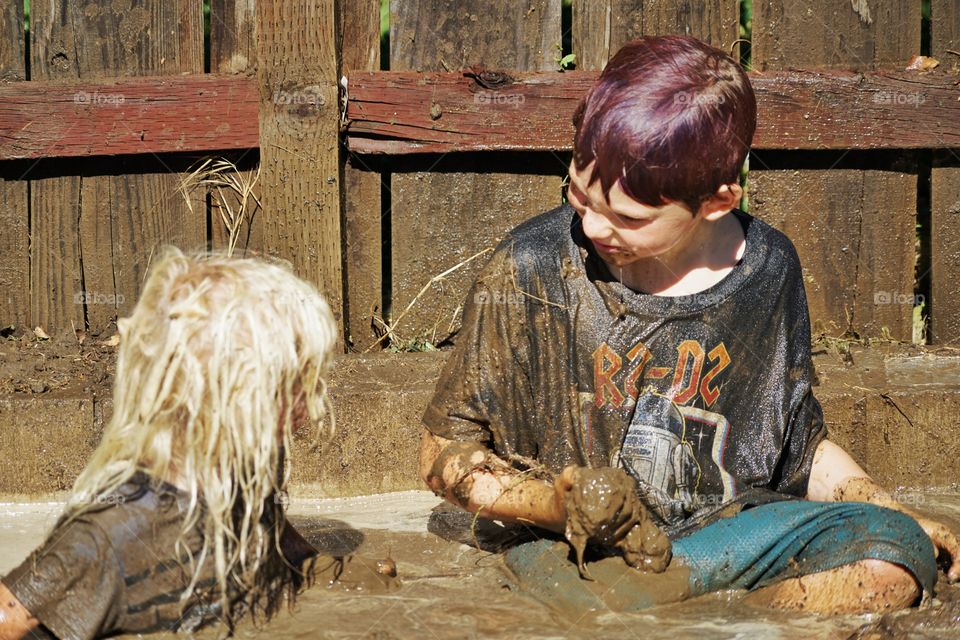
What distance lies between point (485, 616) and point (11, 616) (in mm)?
1241

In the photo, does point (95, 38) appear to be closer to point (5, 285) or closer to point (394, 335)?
point (5, 285)

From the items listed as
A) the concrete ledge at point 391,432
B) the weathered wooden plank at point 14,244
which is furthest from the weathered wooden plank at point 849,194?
the weathered wooden plank at point 14,244

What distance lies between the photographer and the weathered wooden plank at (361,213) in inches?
188

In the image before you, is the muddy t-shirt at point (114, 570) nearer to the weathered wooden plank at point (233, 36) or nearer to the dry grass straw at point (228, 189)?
A: the dry grass straw at point (228, 189)

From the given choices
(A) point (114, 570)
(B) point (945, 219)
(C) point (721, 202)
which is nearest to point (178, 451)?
(A) point (114, 570)

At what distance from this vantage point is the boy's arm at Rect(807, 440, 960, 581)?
3.69 m

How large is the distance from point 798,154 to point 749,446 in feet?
5.31

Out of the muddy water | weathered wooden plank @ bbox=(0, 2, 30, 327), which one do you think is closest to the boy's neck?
the muddy water

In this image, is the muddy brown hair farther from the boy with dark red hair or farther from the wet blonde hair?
the wet blonde hair

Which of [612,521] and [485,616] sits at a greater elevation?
[612,521]

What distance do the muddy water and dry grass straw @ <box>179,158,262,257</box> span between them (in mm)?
1430

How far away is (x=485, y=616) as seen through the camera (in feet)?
11.1

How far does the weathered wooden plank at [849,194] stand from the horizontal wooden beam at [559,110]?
4 centimetres

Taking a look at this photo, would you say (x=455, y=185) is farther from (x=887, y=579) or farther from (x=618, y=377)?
(x=887, y=579)
